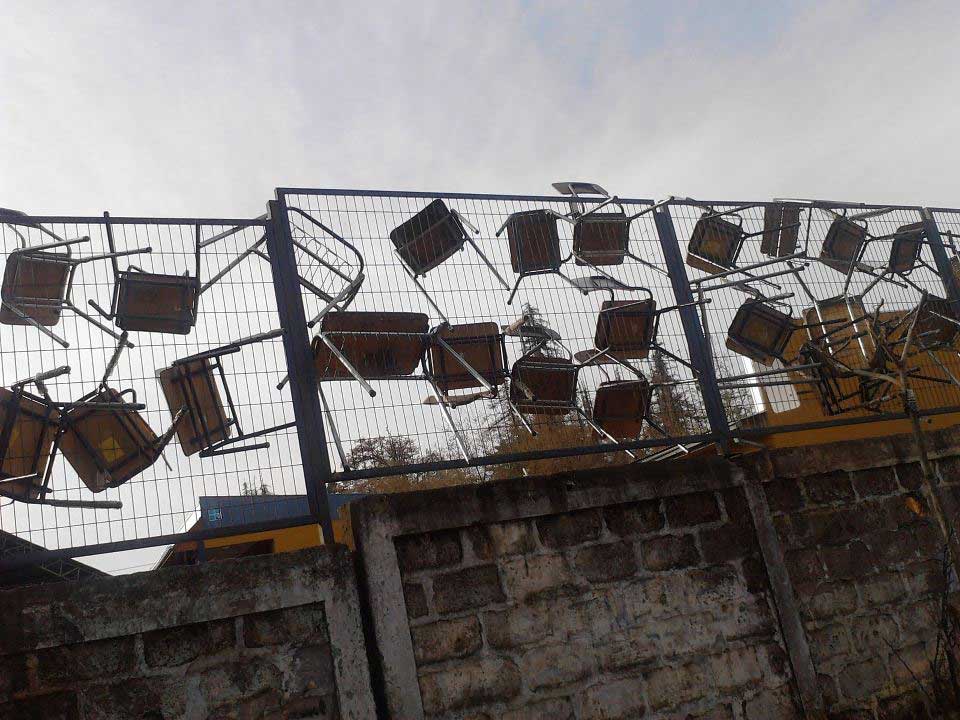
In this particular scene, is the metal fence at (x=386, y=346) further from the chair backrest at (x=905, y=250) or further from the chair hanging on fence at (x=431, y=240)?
the chair backrest at (x=905, y=250)

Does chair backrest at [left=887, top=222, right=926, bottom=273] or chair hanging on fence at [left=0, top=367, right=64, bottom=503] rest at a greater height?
chair backrest at [left=887, top=222, right=926, bottom=273]

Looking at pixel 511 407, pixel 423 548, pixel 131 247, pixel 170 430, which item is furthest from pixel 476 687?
pixel 131 247

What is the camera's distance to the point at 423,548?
13.1ft

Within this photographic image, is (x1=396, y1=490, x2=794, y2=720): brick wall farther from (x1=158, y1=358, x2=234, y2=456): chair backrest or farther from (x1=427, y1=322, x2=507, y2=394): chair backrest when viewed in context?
(x1=158, y1=358, x2=234, y2=456): chair backrest

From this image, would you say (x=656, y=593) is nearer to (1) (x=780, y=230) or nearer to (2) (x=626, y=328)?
(2) (x=626, y=328)

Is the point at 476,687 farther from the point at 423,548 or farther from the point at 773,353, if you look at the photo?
the point at 773,353

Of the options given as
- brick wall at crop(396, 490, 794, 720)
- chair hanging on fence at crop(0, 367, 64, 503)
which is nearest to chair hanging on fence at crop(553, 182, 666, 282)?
brick wall at crop(396, 490, 794, 720)

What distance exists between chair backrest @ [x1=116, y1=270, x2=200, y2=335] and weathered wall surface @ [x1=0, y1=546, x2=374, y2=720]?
1.15m

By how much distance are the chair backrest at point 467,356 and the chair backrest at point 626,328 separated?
64 cm

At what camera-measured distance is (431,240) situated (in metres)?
4.72

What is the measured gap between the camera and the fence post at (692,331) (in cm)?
503

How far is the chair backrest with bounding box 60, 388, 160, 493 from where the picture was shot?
3.67 m

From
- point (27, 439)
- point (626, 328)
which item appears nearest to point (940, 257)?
point (626, 328)

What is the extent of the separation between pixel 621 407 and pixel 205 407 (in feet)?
7.33
